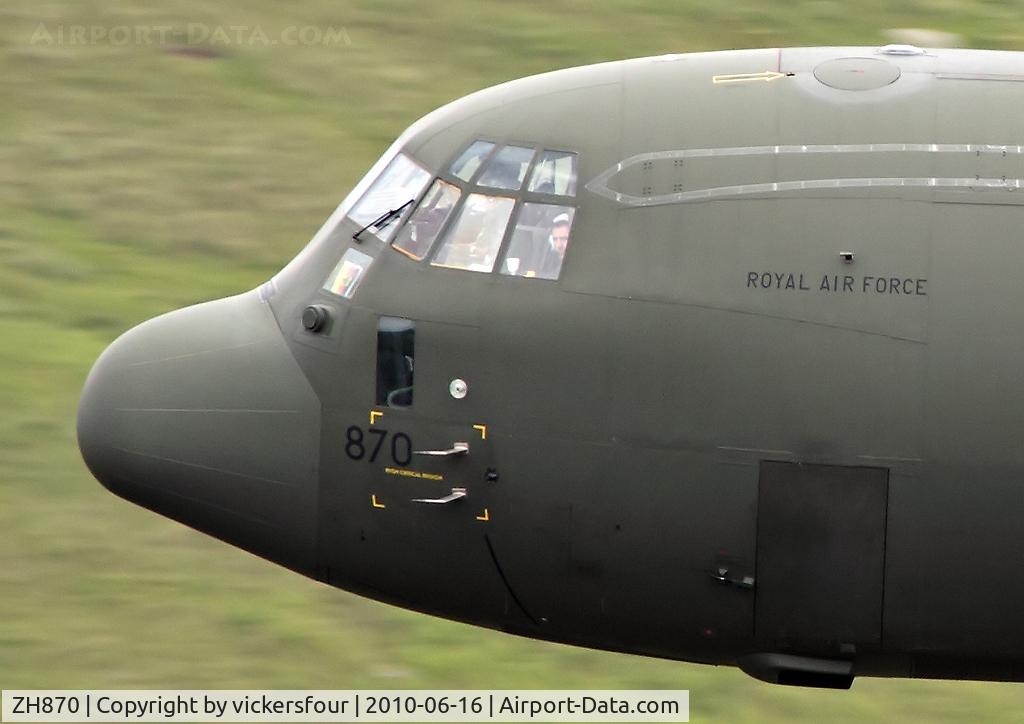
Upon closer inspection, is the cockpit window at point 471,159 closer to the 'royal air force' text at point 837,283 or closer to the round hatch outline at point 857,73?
the 'royal air force' text at point 837,283

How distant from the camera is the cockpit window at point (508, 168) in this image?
1191cm

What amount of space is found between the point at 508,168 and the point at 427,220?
2.20 ft

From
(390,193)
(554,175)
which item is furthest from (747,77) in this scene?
(390,193)

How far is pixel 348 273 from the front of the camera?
12.4 metres

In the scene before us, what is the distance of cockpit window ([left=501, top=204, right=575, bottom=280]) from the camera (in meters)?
11.7

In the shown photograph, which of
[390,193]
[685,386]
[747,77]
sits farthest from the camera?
[390,193]

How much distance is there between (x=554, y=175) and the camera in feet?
38.7

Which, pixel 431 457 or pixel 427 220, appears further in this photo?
pixel 427 220

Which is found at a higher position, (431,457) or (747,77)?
(747,77)

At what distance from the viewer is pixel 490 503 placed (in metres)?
11.8
